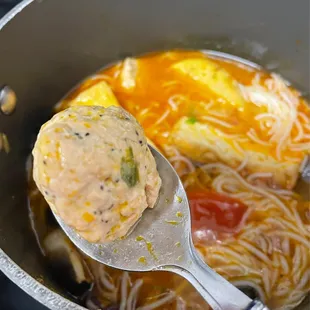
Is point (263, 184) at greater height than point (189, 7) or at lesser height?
lesser

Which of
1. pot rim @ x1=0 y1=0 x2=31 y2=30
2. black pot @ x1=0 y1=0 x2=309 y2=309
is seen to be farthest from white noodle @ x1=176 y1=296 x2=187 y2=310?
Answer: pot rim @ x1=0 y1=0 x2=31 y2=30

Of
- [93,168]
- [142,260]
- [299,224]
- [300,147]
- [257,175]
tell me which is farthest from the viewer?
[300,147]

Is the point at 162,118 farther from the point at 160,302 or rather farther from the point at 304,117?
the point at 160,302

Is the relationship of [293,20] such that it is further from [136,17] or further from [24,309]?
[24,309]

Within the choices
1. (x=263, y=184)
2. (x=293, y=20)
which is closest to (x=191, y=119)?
(x=263, y=184)

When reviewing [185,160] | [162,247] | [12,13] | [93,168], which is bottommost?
[185,160]

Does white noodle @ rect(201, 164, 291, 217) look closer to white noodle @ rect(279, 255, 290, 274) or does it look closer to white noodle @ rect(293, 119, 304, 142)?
white noodle @ rect(279, 255, 290, 274)

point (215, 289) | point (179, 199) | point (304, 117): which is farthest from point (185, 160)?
point (215, 289)
